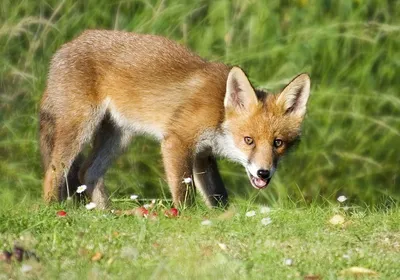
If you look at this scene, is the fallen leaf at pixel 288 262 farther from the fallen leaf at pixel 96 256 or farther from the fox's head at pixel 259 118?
the fox's head at pixel 259 118

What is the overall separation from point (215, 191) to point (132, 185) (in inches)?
35.3

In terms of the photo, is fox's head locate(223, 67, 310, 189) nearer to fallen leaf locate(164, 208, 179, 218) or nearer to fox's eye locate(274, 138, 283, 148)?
fox's eye locate(274, 138, 283, 148)

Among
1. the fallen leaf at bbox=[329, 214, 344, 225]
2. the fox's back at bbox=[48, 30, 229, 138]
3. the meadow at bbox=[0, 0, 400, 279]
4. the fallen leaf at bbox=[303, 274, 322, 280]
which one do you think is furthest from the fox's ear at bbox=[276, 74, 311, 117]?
the fallen leaf at bbox=[303, 274, 322, 280]

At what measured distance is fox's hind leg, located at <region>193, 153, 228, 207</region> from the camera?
7078 mm

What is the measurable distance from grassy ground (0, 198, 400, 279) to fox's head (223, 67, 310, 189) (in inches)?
27.3

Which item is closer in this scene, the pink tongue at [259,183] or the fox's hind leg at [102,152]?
the pink tongue at [259,183]

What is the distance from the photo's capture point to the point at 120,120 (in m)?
7.26

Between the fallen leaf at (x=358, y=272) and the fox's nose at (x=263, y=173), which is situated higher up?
the fallen leaf at (x=358, y=272)

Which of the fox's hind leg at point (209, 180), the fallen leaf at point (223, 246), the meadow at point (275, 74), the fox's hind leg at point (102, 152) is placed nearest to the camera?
the fallen leaf at point (223, 246)

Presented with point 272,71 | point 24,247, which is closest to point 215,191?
point 272,71

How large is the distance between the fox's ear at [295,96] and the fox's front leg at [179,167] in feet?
2.42

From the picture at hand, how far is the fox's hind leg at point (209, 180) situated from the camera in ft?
23.2

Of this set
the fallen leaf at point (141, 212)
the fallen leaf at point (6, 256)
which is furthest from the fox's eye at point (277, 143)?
the fallen leaf at point (6, 256)

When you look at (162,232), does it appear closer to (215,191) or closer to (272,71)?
(215,191)
